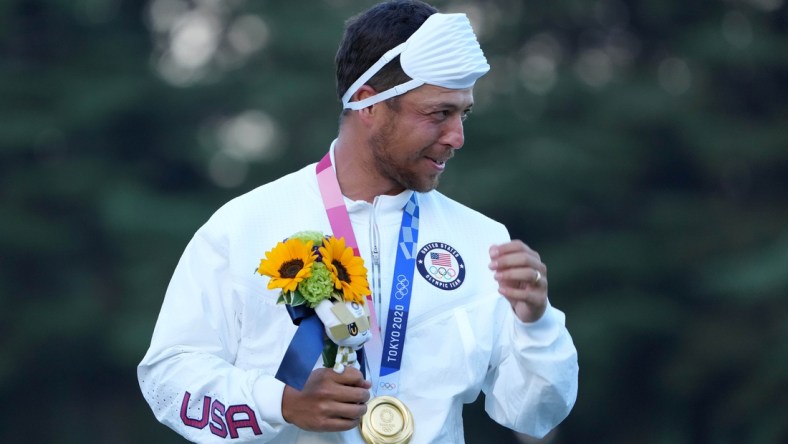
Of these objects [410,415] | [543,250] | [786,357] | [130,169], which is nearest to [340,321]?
[410,415]

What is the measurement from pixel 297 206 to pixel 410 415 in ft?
2.25

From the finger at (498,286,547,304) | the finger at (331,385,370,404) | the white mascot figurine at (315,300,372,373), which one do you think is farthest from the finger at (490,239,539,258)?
the finger at (331,385,370,404)

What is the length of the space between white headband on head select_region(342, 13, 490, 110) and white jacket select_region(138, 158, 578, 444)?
1.16ft

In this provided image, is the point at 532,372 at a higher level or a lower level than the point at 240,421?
higher

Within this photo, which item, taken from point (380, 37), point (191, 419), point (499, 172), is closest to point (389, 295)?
point (191, 419)

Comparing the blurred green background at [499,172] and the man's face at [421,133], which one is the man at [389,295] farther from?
the blurred green background at [499,172]

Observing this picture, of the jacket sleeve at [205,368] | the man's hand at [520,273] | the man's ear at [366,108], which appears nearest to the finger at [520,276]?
the man's hand at [520,273]

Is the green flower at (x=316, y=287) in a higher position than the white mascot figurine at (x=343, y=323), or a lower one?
higher

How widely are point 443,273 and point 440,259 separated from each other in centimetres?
5

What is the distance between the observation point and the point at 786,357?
1487cm

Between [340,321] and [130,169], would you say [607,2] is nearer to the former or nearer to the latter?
[130,169]

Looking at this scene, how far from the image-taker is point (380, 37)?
165 inches

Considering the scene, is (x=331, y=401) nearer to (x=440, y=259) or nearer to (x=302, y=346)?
(x=302, y=346)

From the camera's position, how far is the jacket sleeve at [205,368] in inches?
151
